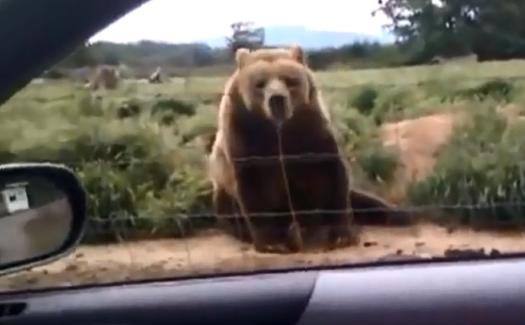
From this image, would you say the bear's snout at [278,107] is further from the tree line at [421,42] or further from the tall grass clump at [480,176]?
the tall grass clump at [480,176]

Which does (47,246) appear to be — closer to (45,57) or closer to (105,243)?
(45,57)

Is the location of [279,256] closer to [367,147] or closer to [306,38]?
[367,147]

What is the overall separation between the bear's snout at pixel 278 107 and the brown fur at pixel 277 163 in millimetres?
13

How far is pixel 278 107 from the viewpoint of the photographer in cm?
246

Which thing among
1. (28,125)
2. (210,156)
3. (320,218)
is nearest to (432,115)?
(320,218)

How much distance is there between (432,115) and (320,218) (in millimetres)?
331

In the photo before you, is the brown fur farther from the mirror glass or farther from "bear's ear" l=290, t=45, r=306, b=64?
the mirror glass

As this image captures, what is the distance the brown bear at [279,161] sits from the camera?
2494 mm

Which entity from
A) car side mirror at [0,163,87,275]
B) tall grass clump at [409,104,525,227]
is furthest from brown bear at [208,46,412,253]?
Result: car side mirror at [0,163,87,275]

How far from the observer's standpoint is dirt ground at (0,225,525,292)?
7.63 feet

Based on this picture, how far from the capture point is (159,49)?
8.36 ft

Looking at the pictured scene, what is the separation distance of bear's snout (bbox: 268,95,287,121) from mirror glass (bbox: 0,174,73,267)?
2.59 ft

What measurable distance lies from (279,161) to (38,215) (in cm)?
90

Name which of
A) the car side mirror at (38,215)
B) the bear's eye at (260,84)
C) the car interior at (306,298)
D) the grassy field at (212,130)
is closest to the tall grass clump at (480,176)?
the grassy field at (212,130)
